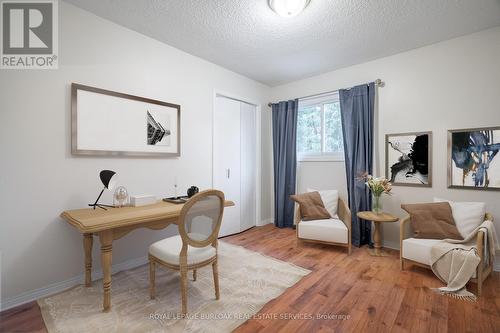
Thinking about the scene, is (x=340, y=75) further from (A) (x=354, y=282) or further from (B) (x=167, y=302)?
(B) (x=167, y=302)

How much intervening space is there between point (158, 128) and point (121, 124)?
419mm

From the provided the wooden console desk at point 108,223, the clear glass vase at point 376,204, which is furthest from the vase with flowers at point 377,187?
the wooden console desk at point 108,223

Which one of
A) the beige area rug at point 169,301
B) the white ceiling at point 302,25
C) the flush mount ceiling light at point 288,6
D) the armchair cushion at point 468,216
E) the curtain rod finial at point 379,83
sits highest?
the white ceiling at point 302,25

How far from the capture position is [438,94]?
281 centimetres

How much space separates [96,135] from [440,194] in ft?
13.2

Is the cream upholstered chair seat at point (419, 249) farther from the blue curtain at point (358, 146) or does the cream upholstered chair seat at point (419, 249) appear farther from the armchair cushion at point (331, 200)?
the armchair cushion at point (331, 200)

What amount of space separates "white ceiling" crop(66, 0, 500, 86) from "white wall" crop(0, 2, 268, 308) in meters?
0.29

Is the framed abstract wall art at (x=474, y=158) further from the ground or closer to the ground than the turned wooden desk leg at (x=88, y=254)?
further from the ground

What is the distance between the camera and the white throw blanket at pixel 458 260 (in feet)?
6.63

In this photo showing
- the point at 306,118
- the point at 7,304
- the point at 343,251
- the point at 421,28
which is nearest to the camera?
the point at 7,304

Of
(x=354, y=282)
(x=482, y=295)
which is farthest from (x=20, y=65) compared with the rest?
(x=482, y=295)

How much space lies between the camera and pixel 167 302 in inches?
75.7

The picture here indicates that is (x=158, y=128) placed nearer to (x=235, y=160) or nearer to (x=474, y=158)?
(x=235, y=160)

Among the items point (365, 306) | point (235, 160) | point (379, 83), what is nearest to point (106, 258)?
point (365, 306)
